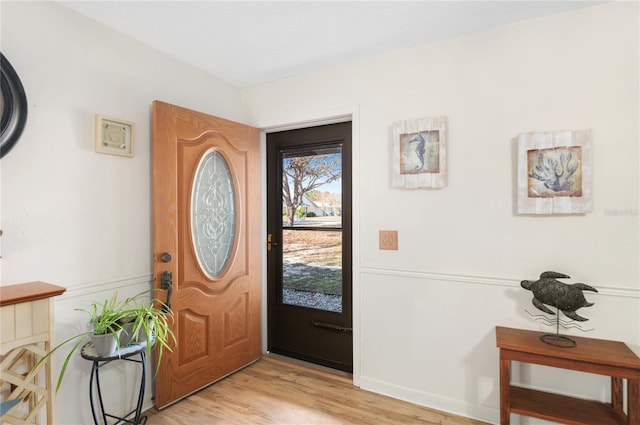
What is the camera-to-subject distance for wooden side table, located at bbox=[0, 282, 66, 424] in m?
1.43

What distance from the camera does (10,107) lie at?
161 centimetres

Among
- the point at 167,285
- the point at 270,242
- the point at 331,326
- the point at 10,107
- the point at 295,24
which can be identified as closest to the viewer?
the point at 10,107

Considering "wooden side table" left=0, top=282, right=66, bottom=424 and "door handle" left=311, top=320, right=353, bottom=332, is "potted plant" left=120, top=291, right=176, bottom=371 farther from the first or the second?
"door handle" left=311, top=320, right=353, bottom=332

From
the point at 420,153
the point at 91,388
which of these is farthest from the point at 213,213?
the point at 420,153

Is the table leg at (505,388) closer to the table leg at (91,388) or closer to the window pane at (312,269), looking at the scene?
the window pane at (312,269)

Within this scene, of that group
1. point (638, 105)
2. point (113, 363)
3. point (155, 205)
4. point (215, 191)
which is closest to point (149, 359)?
point (113, 363)

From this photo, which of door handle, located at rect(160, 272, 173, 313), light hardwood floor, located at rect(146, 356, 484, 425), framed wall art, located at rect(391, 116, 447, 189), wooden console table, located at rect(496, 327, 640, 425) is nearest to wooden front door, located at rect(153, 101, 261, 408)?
door handle, located at rect(160, 272, 173, 313)

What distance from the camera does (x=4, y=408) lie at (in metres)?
1.43

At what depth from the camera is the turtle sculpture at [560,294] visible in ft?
5.73

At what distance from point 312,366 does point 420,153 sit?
1948 millimetres

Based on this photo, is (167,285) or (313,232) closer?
(167,285)

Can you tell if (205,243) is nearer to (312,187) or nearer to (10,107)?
(312,187)

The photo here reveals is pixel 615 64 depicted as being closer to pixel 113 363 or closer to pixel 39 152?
pixel 39 152

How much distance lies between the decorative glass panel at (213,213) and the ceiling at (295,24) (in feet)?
2.53
